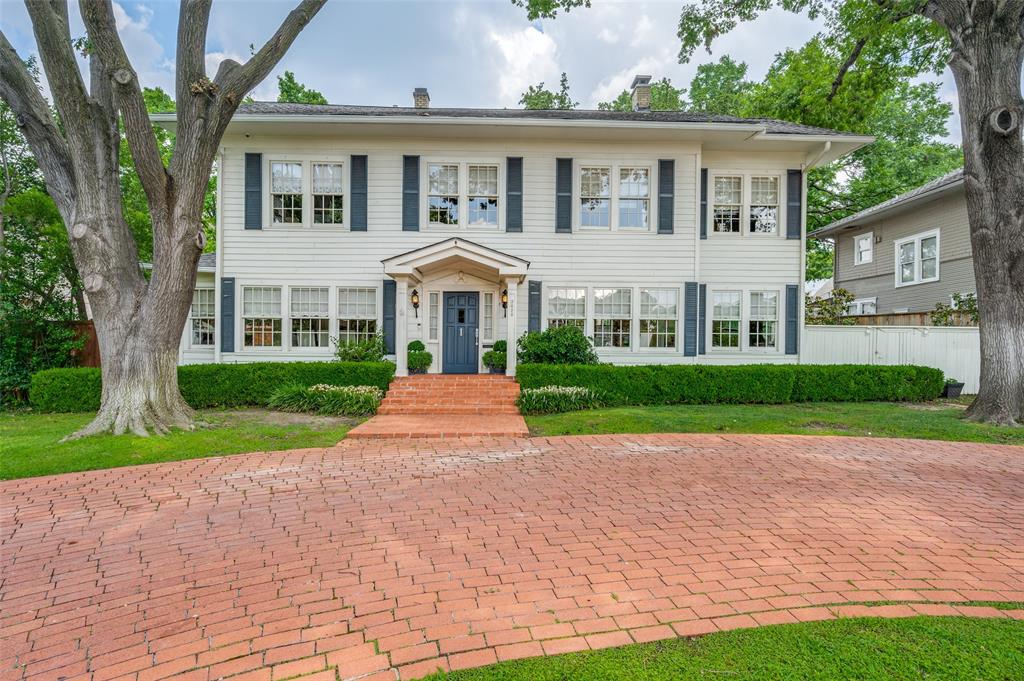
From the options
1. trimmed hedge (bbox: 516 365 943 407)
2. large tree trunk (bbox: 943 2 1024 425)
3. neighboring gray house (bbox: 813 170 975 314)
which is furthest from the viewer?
neighboring gray house (bbox: 813 170 975 314)

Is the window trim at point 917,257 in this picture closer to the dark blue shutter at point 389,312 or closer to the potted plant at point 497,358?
the potted plant at point 497,358

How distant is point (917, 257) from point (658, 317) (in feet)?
37.8

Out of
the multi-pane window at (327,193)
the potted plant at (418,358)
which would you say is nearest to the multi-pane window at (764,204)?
the potted plant at (418,358)

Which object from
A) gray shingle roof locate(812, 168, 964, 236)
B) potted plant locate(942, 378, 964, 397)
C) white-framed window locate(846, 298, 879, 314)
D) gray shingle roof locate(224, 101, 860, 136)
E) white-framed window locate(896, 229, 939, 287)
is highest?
gray shingle roof locate(224, 101, 860, 136)

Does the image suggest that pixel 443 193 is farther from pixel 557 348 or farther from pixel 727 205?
pixel 727 205

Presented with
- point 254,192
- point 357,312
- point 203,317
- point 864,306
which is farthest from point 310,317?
point 864,306

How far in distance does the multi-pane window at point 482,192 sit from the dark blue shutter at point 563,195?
4.99ft

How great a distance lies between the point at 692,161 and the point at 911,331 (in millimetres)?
7018

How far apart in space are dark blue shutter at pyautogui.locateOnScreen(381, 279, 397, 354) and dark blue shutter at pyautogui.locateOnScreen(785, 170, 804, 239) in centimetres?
1002

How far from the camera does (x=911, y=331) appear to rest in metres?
12.2

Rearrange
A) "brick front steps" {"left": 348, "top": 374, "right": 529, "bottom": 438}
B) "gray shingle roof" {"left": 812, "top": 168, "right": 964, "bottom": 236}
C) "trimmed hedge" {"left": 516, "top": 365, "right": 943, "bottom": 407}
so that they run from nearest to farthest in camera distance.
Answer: "brick front steps" {"left": 348, "top": 374, "right": 529, "bottom": 438} < "trimmed hedge" {"left": 516, "top": 365, "right": 943, "bottom": 407} < "gray shingle roof" {"left": 812, "top": 168, "right": 964, "bottom": 236}

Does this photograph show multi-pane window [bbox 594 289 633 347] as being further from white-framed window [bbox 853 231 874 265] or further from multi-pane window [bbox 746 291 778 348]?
white-framed window [bbox 853 231 874 265]

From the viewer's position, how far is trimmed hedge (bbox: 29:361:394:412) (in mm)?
9578

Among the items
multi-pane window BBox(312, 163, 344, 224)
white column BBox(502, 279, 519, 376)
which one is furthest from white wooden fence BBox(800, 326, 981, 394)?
multi-pane window BBox(312, 163, 344, 224)
